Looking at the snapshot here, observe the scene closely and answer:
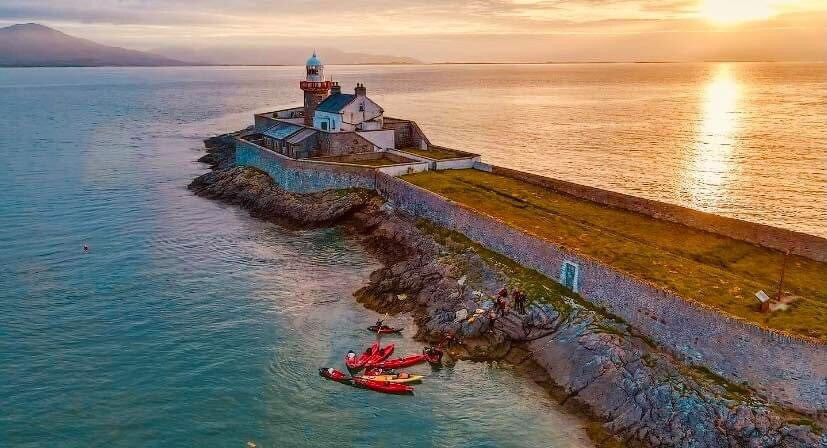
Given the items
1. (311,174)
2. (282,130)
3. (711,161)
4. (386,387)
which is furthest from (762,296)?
(711,161)

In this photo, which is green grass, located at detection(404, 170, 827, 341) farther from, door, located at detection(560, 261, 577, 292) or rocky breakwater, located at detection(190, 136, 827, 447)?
rocky breakwater, located at detection(190, 136, 827, 447)

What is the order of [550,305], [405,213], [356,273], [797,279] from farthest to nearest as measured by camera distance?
[405,213]
[356,273]
[550,305]
[797,279]

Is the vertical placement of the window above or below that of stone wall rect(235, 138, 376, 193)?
below

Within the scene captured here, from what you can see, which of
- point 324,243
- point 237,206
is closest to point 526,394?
point 324,243

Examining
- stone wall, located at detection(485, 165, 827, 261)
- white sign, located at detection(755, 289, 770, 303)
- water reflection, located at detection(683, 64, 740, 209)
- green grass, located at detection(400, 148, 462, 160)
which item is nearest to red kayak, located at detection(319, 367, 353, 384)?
white sign, located at detection(755, 289, 770, 303)

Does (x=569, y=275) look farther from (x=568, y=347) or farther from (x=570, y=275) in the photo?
(x=568, y=347)

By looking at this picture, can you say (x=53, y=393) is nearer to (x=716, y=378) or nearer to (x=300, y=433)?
(x=300, y=433)

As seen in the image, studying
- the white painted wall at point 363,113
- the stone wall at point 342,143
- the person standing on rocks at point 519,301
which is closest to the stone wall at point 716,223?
the person standing on rocks at point 519,301

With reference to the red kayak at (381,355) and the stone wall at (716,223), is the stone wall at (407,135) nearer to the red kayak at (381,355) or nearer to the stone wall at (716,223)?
the stone wall at (716,223)
